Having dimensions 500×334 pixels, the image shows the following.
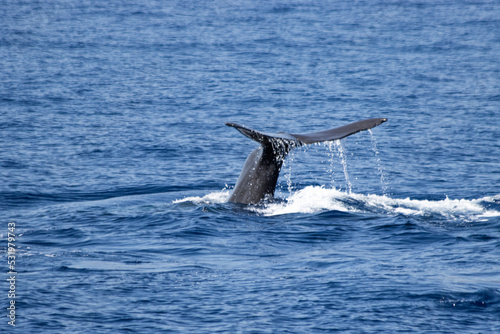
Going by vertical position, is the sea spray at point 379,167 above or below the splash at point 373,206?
below

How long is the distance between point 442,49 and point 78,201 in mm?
25948

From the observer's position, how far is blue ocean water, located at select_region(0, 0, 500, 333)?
917cm

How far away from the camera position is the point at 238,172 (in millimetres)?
19203

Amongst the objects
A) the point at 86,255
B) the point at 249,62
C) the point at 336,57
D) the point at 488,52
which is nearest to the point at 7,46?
the point at 249,62

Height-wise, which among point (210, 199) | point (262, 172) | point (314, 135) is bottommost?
point (210, 199)

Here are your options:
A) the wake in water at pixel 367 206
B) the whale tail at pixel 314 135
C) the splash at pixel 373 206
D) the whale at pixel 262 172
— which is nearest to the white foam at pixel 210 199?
the wake in water at pixel 367 206

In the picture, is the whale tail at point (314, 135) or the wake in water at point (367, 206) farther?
the wake in water at point (367, 206)

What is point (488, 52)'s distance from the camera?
120 ft

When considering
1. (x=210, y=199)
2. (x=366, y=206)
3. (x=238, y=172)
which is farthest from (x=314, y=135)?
(x=238, y=172)

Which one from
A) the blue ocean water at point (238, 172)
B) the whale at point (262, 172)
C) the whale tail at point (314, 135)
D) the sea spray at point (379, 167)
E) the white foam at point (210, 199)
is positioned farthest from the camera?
the sea spray at point (379, 167)

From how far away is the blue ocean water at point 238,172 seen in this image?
9172 mm

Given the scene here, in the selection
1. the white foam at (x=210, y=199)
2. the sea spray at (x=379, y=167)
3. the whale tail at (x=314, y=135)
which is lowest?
the sea spray at (x=379, y=167)

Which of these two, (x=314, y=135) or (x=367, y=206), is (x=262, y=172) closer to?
(x=314, y=135)

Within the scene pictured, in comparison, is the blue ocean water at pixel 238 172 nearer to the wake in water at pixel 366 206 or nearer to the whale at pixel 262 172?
the wake in water at pixel 366 206
